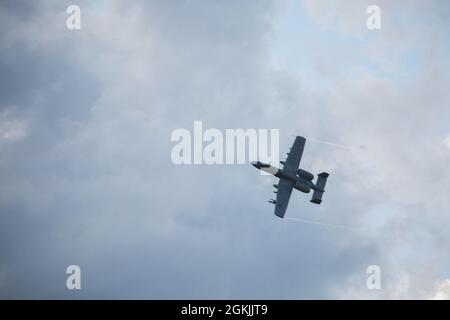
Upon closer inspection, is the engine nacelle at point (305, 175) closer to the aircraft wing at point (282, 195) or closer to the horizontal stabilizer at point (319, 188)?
the horizontal stabilizer at point (319, 188)

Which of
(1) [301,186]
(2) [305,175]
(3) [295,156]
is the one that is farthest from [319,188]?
(3) [295,156]

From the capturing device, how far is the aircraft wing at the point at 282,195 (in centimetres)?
15175

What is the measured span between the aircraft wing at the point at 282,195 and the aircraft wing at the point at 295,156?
3294mm

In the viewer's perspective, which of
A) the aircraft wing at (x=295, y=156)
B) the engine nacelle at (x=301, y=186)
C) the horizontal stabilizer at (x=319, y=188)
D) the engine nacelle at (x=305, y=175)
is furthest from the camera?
the aircraft wing at (x=295, y=156)

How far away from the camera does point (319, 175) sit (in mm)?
153250

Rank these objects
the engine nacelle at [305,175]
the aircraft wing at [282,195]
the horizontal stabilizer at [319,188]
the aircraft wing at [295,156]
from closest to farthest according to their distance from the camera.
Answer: the engine nacelle at [305,175], the aircraft wing at [282,195], the horizontal stabilizer at [319,188], the aircraft wing at [295,156]

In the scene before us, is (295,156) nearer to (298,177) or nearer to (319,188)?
(298,177)

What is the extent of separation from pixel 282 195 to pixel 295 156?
1042cm

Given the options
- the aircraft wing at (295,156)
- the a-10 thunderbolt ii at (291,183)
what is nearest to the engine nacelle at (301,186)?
the a-10 thunderbolt ii at (291,183)

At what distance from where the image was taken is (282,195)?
152250 mm

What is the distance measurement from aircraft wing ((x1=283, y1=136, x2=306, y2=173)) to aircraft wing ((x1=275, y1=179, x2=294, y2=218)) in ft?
10.8

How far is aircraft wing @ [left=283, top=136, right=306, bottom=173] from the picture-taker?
503 ft
